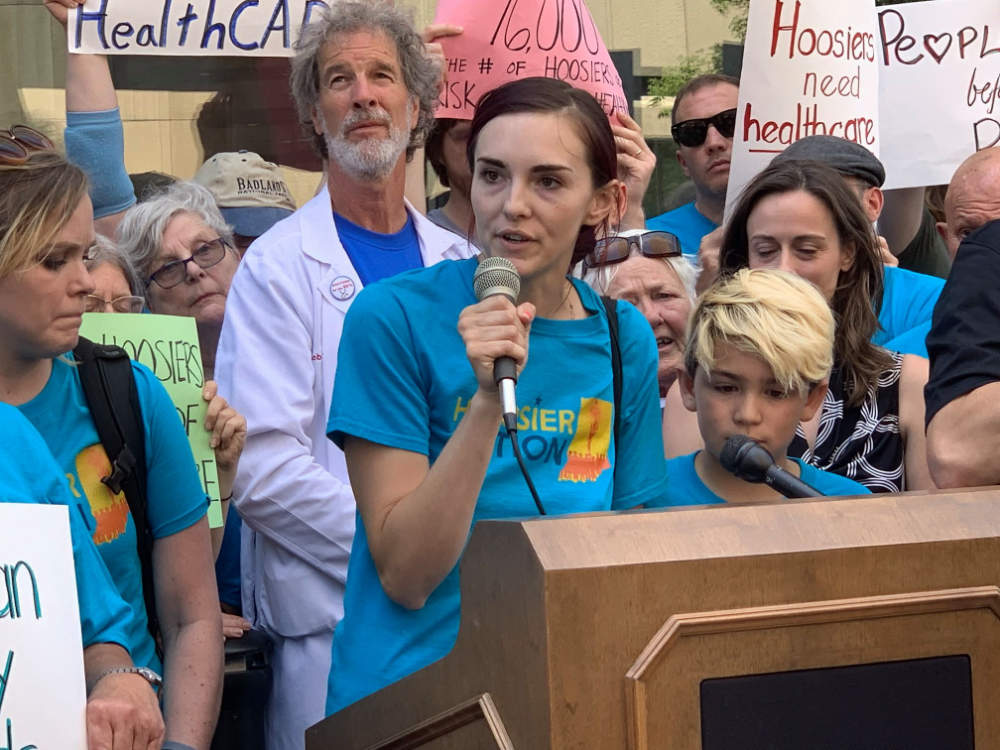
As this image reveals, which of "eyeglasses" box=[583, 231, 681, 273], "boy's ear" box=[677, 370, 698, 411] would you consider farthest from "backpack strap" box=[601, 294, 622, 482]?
"eyeglasses" box=[583, 231, 681, 273]

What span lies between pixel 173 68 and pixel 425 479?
14.7 feet

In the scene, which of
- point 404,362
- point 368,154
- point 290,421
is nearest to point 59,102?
point 368,154

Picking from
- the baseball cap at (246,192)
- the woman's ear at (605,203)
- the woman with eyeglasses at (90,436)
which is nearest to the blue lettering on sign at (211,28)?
the baseball cap at (246,192)

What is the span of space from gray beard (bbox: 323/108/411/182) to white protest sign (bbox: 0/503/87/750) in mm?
2110

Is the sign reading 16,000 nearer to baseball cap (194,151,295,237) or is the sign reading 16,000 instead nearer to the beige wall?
baseball cap (194,151,295,237)

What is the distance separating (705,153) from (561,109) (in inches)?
96.4

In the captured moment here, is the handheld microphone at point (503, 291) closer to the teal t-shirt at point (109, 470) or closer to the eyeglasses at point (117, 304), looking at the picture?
the teal t-shirt at point (109, 470)

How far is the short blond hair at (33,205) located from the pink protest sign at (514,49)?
1.86 meters

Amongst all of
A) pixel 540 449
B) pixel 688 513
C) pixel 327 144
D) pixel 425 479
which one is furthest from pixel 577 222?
pixel 327 144

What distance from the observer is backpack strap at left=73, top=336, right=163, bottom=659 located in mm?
2764

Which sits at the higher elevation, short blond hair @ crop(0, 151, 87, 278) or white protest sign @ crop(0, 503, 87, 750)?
short blond hair @ crop(0, 151, 87, 278)

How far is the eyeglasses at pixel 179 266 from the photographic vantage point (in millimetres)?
4352

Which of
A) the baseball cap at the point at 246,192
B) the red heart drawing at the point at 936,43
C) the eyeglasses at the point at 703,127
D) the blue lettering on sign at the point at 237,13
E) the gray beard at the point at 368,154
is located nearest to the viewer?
the gray beard at the point at 368,154

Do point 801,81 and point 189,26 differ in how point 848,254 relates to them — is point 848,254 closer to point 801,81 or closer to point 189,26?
point 801,81
